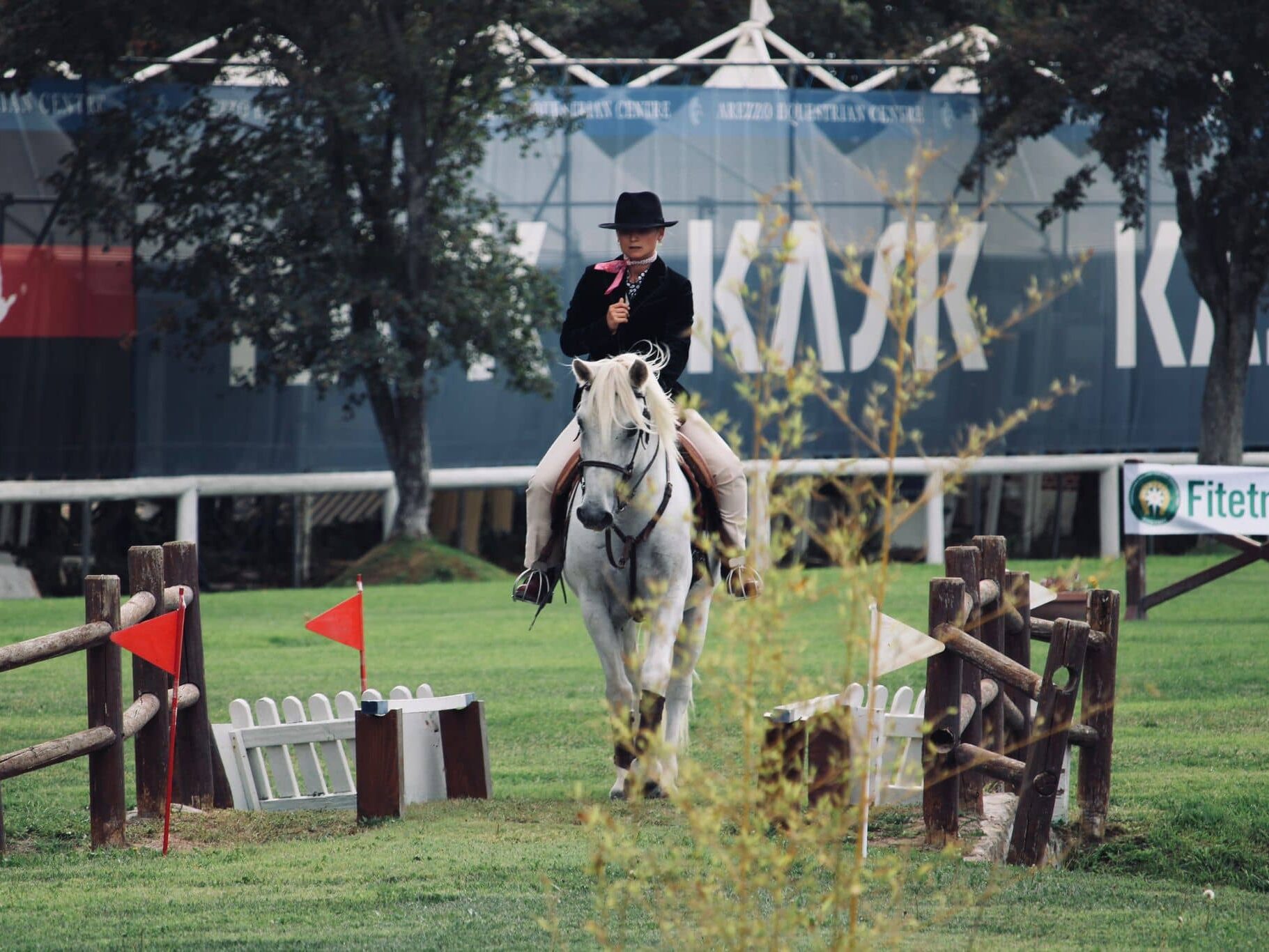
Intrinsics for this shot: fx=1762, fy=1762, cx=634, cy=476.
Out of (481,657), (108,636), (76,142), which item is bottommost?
(481,657)

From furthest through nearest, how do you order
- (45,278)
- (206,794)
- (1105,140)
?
1. (1105,140)
2. (45,278)
3. (206,794)

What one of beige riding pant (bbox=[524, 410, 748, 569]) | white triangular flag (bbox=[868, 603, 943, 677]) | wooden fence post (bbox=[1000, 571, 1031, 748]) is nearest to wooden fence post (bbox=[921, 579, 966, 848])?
white triangular flag (bbox=[868, 603, 943, 677])

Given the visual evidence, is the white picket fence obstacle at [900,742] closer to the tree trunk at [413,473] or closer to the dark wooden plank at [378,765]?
the dark wooden plank at [378,765]

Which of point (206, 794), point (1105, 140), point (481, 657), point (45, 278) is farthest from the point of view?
point (1105, 140)

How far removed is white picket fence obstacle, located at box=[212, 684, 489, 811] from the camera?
8898 millimetres

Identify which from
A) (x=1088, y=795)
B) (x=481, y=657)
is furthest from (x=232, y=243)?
(x=1088, y=795)

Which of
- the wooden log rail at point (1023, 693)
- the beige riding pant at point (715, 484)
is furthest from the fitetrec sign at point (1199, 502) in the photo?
the beige riding pant at point (715, 484)

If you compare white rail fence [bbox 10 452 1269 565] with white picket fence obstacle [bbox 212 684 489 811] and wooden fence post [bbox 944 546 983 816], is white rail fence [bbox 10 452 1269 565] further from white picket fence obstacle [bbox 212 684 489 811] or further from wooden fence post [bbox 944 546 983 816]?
wooden fence post [bbox 944 546 983 816]

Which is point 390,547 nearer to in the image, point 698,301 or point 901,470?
point 698,301

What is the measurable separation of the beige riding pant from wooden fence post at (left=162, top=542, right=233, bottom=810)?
1686mm

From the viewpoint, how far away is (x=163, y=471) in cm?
2636

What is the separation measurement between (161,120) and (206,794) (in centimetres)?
1904

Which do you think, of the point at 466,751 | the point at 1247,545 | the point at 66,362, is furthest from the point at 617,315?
the point at 66,362

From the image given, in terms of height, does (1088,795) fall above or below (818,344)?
below
